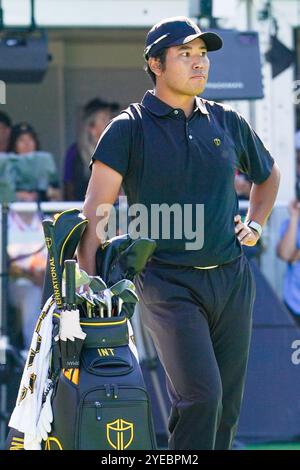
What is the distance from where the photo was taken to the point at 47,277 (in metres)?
4.48

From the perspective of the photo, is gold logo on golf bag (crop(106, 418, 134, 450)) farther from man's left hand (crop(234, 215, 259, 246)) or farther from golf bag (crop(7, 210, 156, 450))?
man's left hand (crop(234, 215, 259, 246))

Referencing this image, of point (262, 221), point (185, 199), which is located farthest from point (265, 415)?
point (185, 199)

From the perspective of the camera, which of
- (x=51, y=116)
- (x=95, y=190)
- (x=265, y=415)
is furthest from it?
(x=51, y=116)

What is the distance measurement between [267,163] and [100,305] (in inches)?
44.4

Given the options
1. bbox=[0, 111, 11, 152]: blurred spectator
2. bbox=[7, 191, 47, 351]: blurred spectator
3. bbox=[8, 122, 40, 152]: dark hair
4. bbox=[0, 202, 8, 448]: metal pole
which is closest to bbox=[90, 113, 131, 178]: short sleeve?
bbox=[0, 202, 8, 448]: metal pole

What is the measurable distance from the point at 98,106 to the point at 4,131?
2.81ft

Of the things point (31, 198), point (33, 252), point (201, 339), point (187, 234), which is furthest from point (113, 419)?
point (31, 198)

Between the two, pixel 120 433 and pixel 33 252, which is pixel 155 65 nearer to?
pixel 120 433

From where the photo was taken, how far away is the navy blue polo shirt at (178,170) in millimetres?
4484

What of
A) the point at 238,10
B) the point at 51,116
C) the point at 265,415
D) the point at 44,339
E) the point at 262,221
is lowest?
the point at 265,415

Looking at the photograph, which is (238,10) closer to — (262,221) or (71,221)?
(262,221)

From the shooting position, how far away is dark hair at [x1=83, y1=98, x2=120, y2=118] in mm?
9562

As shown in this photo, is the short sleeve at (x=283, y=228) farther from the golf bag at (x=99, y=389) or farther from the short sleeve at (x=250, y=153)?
the golf bag at (x=99, y=389)

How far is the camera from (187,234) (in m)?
4.54
